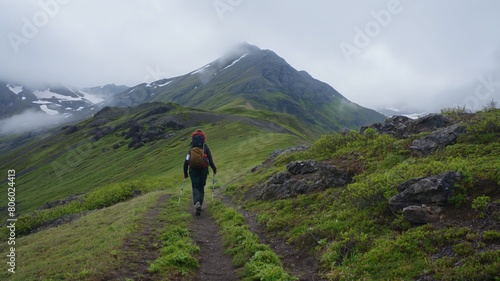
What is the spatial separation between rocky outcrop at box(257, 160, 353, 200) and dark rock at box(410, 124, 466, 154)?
172 inches

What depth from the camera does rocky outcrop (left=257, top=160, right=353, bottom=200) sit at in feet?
61.0

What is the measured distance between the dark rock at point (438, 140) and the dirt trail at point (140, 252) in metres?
14.9

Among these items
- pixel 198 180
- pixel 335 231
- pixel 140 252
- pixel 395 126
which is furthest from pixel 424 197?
pixel 395 126

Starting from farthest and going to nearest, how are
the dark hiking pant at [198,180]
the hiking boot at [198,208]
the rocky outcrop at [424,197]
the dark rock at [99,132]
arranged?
the dark rock at [99,132] < the hiking boot at [198,208] < the dark hiking pant at [198,180] < the rocky outcrop at [424,197]

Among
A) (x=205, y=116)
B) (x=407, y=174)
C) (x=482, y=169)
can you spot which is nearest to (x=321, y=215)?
(x=407, y=174)

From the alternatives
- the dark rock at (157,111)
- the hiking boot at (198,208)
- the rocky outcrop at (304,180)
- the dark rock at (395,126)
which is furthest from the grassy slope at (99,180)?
the dark rock at (157,111)

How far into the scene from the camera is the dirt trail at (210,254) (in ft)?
35.9

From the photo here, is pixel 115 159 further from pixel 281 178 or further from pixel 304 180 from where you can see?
pixel 304 180

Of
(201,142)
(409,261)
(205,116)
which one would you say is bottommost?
(409,261)

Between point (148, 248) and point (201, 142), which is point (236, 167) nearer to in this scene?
point (201, 142)

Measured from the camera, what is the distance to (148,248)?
13094 mm

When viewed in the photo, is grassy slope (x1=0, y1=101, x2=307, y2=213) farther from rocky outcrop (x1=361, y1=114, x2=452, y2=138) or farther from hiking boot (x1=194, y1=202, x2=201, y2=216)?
hiking boot (x1=194, y1=202, x2=201, y2=216)

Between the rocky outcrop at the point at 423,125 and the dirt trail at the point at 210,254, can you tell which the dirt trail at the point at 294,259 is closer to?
the dirt trail at the point at 210,254

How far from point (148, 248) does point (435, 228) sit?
33.7 ft
